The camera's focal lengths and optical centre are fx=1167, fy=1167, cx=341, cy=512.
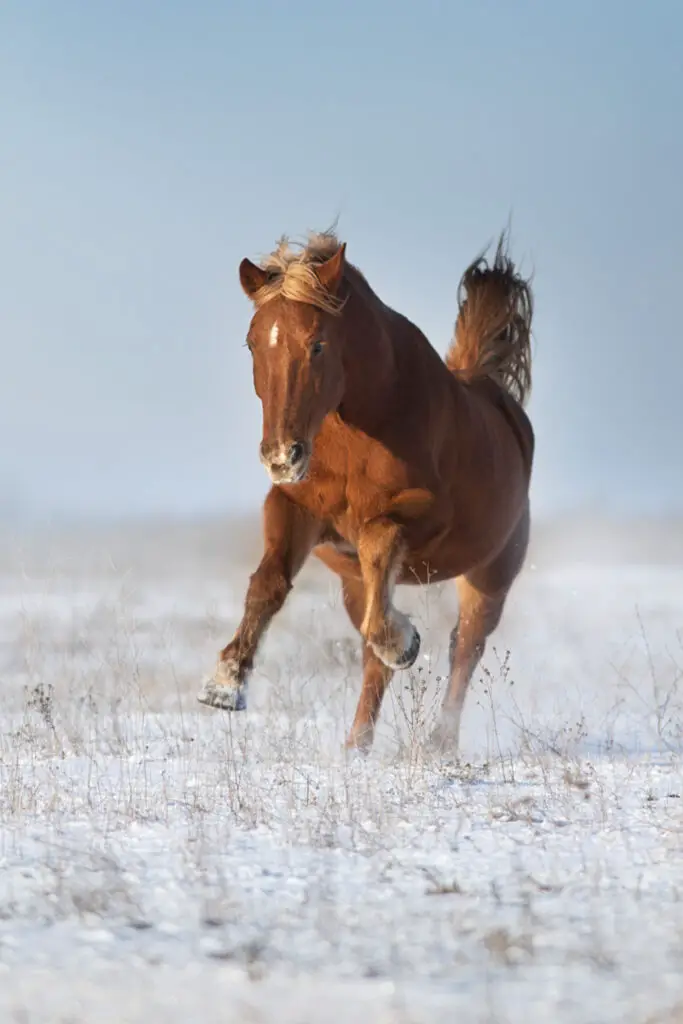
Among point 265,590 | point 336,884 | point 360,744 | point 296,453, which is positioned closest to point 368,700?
point 360,744

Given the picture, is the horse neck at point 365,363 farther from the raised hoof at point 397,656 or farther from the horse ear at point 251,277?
the raised hoof at point 397,656

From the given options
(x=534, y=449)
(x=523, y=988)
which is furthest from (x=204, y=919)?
(x=534, y=449)

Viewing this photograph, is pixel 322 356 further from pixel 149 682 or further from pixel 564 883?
pixel 149 682

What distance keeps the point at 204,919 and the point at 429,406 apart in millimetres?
3879

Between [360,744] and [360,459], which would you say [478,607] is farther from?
[360,459]

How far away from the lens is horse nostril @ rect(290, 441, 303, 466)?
5242 millimetres

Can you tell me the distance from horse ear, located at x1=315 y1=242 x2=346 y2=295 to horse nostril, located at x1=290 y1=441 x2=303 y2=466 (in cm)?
88

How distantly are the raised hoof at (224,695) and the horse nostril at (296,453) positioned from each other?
1087 millimetres

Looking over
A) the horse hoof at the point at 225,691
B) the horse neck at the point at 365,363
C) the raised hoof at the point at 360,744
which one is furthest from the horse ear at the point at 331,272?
the raised hoof at the point at 360,744

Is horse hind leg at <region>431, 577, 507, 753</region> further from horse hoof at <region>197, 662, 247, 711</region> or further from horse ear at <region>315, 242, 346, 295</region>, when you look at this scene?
horse ear at <region>315, 242, 346, 295</region>

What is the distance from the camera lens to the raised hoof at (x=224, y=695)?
5398 millimetres

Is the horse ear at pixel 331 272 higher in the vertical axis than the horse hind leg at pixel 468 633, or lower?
higher

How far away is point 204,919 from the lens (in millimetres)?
2992

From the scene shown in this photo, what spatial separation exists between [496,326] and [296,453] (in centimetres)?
425
